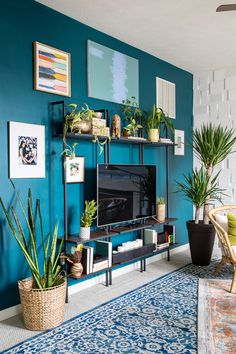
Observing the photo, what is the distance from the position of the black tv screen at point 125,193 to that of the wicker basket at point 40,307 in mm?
943

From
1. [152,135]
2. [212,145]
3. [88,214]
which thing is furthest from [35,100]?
[212,145]

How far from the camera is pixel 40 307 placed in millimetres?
2469

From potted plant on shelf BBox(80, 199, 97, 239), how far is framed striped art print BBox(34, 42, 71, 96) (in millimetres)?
1085

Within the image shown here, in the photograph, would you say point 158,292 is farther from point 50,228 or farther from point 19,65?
point 19,65

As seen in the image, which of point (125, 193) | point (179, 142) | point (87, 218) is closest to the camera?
point (87, 218)

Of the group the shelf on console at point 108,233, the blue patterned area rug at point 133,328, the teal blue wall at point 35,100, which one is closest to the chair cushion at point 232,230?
the blue patterned area rug at point 133,328

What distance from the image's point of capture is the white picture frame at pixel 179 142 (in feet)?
16.2

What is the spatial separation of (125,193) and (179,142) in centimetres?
176

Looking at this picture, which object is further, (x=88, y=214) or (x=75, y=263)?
(x=88, y=214)

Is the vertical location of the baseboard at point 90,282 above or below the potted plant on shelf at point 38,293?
below

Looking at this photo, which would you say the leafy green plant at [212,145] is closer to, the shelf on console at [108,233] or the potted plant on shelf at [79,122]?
the shelf on console at [108,233]

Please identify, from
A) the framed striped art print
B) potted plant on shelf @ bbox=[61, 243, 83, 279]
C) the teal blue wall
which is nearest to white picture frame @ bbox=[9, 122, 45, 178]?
the teal blue wall

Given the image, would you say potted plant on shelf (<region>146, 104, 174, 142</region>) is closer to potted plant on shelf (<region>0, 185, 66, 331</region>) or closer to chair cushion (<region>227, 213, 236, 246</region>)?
chair cushion (<region>227, 213, 236, 246</region>)

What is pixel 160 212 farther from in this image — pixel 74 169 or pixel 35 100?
pixel 35 100
